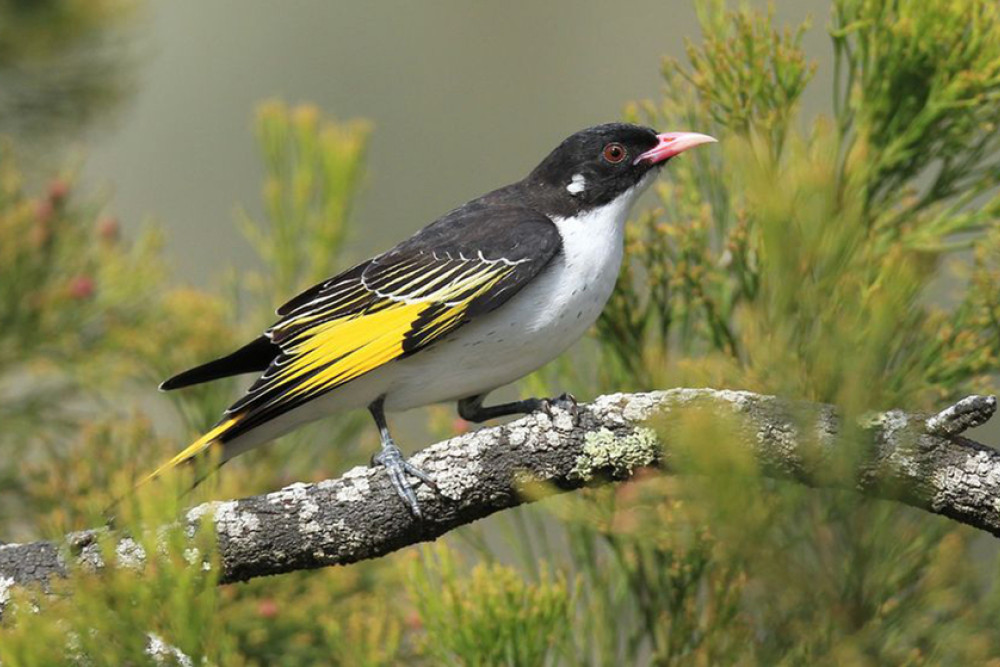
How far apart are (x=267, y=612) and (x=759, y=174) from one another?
1895mm

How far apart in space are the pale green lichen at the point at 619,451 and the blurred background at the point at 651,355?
0.07 metres

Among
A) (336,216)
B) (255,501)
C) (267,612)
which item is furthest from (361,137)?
(255,501)

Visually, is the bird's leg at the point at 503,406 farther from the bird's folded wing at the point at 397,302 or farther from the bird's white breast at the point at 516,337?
the bird's folded wing at the point at 397,302

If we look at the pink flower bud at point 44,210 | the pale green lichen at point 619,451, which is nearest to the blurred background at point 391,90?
the pink flower bud at point 44,210

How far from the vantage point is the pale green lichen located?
277cm

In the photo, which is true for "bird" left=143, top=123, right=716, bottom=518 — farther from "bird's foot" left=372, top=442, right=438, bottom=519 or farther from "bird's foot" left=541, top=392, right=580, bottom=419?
"bird's foot" left=372, top=442, right=438, bottom=519

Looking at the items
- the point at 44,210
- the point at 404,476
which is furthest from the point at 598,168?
the point at 404,476

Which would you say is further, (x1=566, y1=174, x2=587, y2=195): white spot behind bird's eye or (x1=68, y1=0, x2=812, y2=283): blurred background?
(x1=68, y1=0, x2=812, y2=283): blurred background

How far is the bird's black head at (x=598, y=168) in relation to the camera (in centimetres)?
455

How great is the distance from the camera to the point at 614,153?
4.62m

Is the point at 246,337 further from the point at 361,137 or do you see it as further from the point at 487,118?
the point at 487,118

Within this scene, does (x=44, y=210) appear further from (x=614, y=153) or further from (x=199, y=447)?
(x=614, y=153)

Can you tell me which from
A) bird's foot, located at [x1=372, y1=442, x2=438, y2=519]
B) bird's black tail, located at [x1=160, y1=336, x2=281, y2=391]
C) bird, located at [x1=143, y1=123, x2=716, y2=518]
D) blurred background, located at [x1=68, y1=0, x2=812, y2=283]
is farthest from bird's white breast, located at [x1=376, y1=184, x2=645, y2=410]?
blurred background, located at [x1=68, y1=0, x2=812, y2=283]

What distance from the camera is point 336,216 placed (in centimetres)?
455
